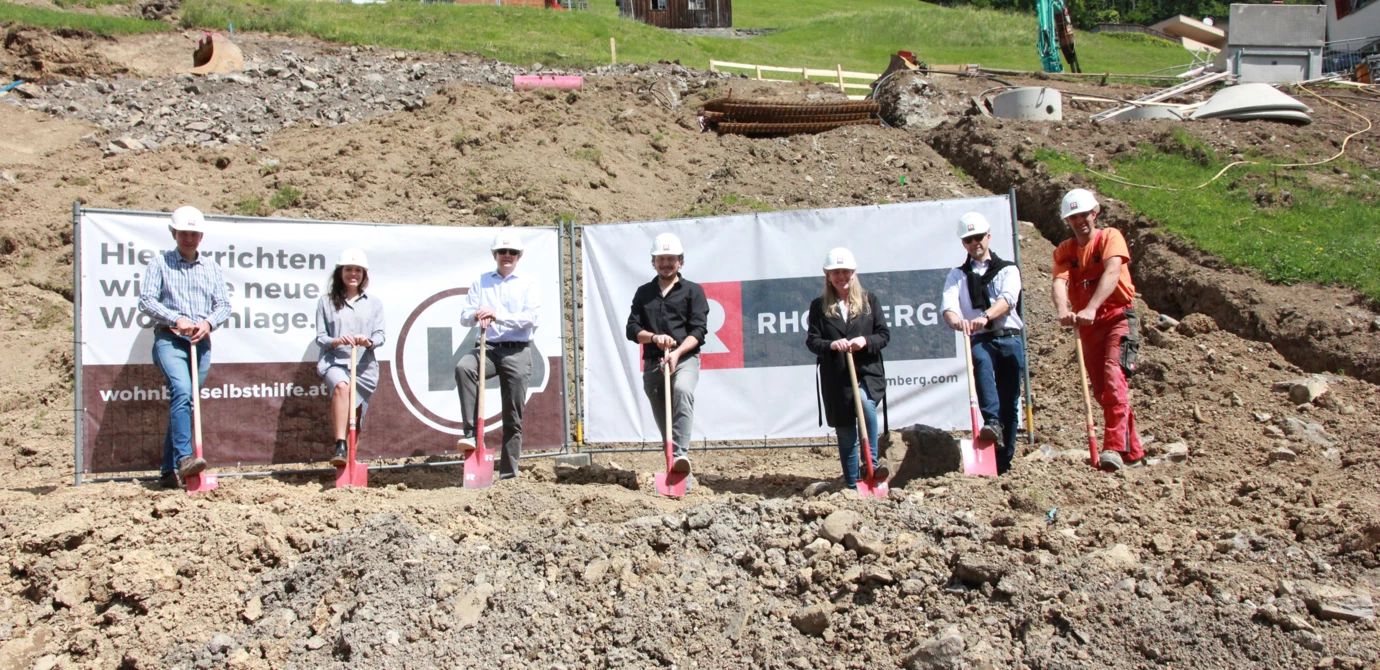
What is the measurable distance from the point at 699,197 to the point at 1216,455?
8515 mm

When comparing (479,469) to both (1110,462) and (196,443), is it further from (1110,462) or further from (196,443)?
(1110,462)

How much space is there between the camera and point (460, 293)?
840cm

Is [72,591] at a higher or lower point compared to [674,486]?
lower

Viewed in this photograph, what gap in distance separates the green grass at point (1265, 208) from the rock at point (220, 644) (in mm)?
10625

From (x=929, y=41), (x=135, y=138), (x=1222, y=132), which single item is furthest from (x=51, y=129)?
(x=929, y=41)

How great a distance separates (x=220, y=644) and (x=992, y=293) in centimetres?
533

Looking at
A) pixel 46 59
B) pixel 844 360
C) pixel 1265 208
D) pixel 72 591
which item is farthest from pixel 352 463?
pixel 46 59

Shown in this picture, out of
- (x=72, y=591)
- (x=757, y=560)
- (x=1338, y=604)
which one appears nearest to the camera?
(x=1338, y=604)

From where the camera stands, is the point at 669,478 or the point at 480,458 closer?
the point at 669,478

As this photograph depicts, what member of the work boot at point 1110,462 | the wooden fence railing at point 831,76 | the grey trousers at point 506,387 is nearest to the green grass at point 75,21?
the wooden fence railing at point 831,76

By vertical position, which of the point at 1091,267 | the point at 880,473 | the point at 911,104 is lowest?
the point at 880,473

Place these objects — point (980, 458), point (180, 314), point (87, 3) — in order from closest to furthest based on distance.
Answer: point (980, 458), point (180, 314), point (87, 3)

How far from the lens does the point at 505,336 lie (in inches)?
301

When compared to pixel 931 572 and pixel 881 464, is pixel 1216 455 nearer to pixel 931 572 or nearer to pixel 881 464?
pixel 881 464
